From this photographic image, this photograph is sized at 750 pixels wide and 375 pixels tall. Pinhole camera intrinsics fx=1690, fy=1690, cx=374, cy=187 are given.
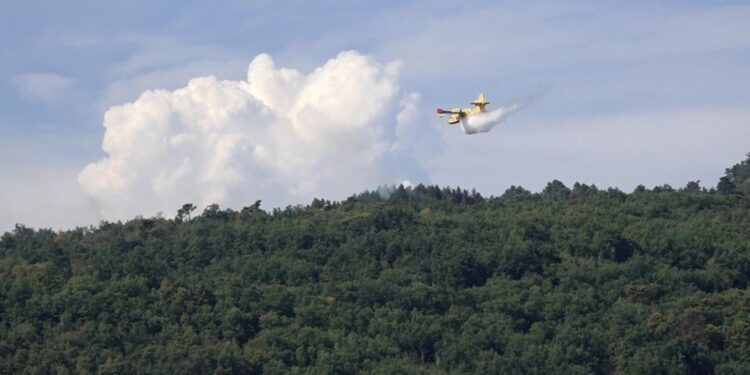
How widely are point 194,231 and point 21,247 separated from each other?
12535 millimetres

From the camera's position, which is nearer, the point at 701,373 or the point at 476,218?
the point at 701,373

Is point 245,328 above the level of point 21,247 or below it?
below

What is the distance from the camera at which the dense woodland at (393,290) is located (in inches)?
3588

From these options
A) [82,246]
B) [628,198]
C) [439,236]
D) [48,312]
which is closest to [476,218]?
[439,236]

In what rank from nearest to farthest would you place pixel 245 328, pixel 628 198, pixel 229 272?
1. pixel 245 328
2. pixel 229 272
3. pixel 628 198

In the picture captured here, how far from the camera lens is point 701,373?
90562mm

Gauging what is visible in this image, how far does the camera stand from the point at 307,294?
106625mm

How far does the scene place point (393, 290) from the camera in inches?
4158

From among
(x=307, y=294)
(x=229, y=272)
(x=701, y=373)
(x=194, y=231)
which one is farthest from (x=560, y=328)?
(x=194, y=231)

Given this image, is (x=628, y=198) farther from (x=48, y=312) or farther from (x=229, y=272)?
(x=48, y=312)

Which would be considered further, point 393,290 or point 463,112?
point 393,290

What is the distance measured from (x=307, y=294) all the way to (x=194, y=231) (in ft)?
65.6

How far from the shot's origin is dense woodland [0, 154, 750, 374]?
91125 millimetres

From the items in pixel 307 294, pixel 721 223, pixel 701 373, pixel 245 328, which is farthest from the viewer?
pixel 721 223
